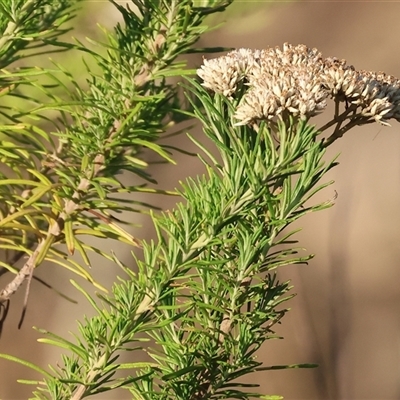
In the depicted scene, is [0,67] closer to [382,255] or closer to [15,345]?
[15,345]

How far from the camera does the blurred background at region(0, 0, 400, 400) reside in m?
1.04

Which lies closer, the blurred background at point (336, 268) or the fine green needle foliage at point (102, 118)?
the fine green needle foliage at point (102, 118)

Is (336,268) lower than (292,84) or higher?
higher

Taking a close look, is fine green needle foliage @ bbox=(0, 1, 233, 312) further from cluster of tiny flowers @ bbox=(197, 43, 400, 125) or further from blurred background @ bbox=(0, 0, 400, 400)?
blurred background @ bbox=(0, 0, 400, 400)

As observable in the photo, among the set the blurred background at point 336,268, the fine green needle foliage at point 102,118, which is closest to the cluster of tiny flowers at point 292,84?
the fine green needle foliage at point 102,118

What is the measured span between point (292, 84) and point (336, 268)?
916 millimetres

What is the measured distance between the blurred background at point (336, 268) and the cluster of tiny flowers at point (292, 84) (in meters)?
0.61

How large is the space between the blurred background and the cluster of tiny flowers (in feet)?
2.01

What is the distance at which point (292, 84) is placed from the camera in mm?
277

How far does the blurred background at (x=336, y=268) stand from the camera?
3.42ft

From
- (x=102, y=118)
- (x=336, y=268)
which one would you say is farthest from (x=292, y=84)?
(x=336, y=268)

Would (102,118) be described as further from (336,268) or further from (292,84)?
(336,268)

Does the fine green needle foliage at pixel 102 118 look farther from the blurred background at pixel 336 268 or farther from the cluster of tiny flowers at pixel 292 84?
the blurred background at pixel 336 268

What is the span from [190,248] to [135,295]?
4cm
